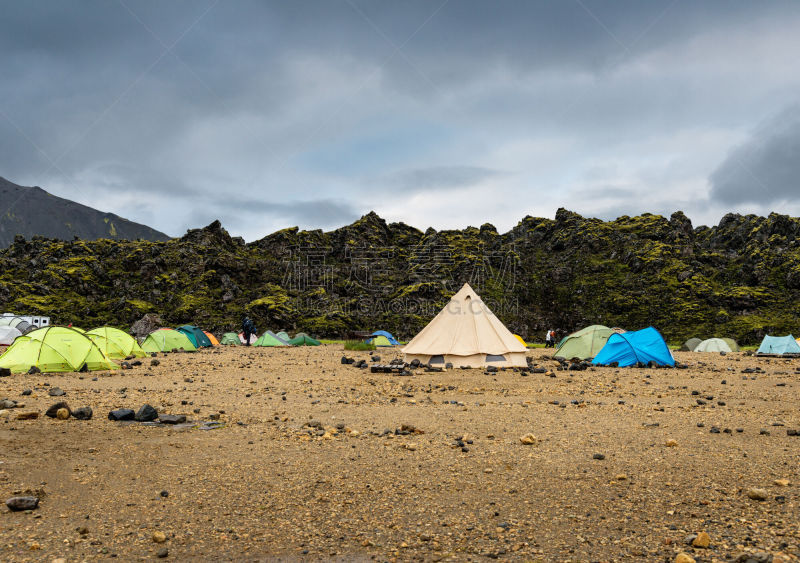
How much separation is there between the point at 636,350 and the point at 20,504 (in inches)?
964

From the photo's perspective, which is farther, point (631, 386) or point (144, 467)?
point (631, 386)

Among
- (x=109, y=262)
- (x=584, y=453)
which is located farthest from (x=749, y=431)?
(x=109, y=262)

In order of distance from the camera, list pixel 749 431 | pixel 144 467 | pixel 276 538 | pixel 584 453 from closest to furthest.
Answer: pixel 276 538
pixel 144 467
pixel 584 453
pixel 749 431

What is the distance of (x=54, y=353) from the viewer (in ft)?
63.7

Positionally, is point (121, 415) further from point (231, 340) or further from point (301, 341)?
point (231, 340)

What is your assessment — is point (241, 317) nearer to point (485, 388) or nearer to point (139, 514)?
point (485, 388)

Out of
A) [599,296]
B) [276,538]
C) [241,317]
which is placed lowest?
[276,538]

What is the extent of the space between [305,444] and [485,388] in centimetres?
924

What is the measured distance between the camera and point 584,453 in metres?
8.21

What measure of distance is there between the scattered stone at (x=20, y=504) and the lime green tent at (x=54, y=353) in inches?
644

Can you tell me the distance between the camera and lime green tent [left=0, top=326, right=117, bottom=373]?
62.1 feet

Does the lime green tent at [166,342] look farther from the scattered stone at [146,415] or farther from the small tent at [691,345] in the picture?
the small tent at [691,345]

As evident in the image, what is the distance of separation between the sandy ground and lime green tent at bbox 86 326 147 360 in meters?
14.5

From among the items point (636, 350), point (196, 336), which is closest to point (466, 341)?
point (636, 350)
